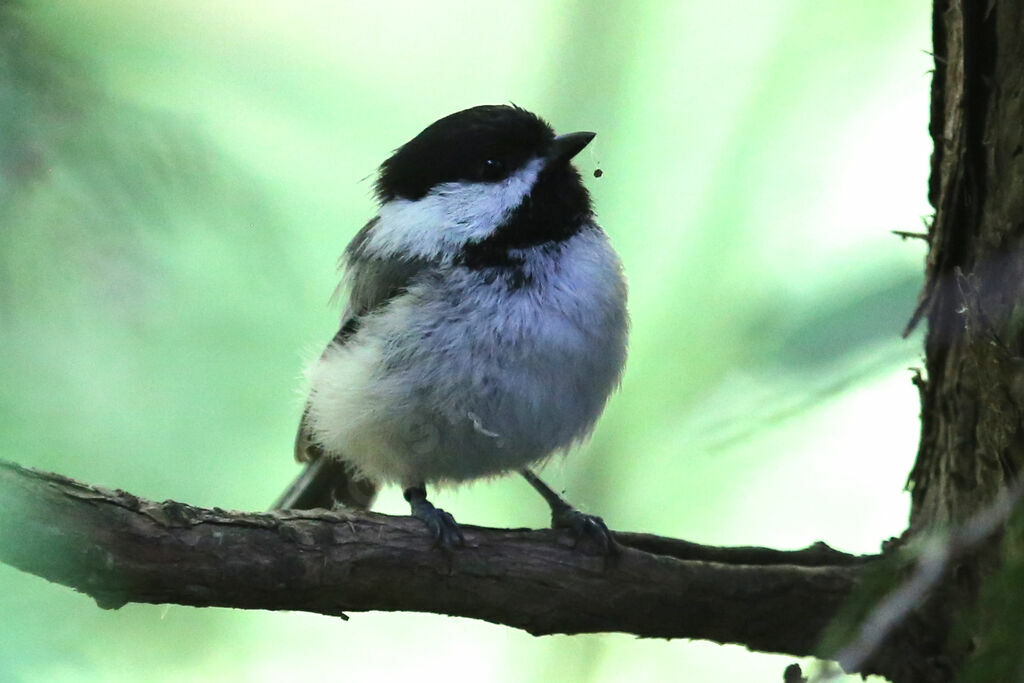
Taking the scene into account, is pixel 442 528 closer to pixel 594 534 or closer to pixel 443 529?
pixel 443 529

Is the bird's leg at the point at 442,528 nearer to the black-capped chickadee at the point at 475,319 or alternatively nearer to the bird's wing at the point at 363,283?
the black-capped chickadee at the point at 475,319

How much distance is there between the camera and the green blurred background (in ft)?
3.35

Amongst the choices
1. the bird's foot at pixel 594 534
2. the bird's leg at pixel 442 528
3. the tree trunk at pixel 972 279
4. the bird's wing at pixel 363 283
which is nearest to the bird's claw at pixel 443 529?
the bird's leg at pixel 442 528

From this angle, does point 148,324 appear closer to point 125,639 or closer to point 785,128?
point 125,639

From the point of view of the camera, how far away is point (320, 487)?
1760 mm

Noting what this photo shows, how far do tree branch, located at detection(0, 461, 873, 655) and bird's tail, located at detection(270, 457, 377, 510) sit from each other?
55 cm

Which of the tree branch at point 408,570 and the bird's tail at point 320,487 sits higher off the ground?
the bird's tail at point 320,487

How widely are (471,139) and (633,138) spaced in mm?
619

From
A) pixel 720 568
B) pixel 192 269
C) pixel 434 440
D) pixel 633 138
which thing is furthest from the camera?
pixel 633 138

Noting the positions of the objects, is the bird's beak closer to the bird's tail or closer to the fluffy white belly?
the fluffy white belly

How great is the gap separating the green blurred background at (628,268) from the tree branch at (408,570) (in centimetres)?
6

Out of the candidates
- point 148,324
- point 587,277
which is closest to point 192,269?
point 148,324

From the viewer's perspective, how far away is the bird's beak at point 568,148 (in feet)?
5.03

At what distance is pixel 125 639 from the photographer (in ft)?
5.04
